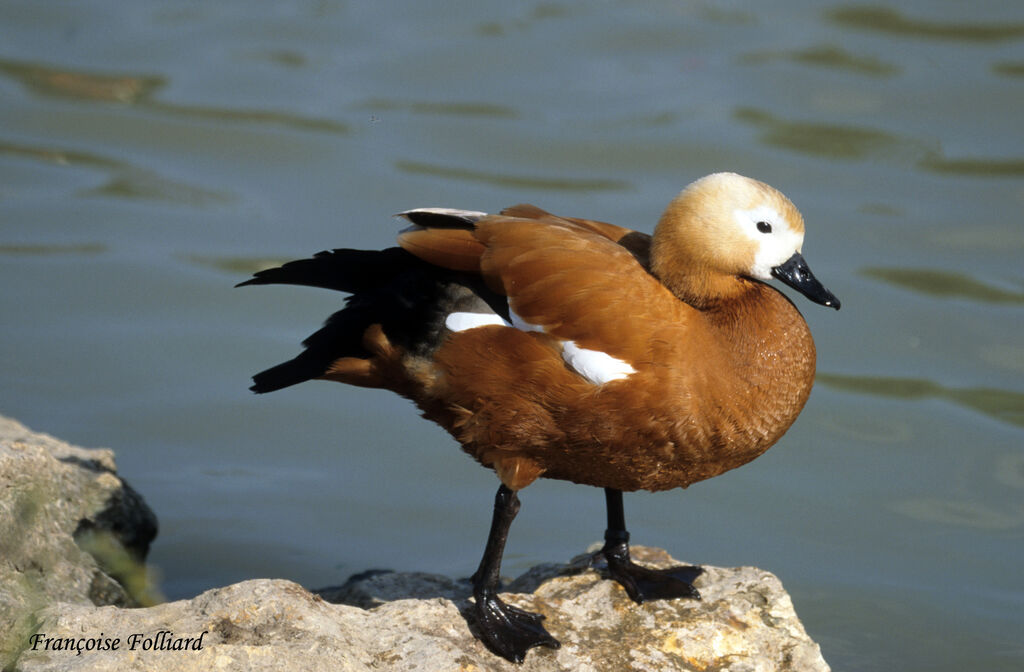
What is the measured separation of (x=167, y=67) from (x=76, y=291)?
3.33m

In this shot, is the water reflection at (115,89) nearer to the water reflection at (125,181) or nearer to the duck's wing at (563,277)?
the water reflection at (125,181)

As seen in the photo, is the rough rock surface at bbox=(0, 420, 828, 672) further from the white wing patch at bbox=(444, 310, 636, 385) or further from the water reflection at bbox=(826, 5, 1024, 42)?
the water reflection at bbox=(826, 5, 1024, 42)

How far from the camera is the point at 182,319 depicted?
833cm

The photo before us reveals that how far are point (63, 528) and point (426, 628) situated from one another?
5.19 ft

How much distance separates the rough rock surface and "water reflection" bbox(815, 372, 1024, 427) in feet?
9.93

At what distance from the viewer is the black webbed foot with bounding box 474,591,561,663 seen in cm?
420

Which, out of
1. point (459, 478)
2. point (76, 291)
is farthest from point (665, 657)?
point (76, 291)

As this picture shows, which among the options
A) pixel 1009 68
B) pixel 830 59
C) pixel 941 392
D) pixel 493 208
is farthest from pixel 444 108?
pixel 941 392

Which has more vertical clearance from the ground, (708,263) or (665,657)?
(708,263)

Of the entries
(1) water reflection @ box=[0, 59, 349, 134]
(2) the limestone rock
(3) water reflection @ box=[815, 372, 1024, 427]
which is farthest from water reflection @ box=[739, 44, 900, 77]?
(2) the limestone rock

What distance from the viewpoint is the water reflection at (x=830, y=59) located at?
11055mm

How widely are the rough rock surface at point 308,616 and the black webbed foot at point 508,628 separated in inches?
1.7

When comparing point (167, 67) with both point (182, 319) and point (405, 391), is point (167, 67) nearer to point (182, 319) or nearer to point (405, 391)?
point (182, 319)

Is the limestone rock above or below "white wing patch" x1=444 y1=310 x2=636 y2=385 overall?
below
